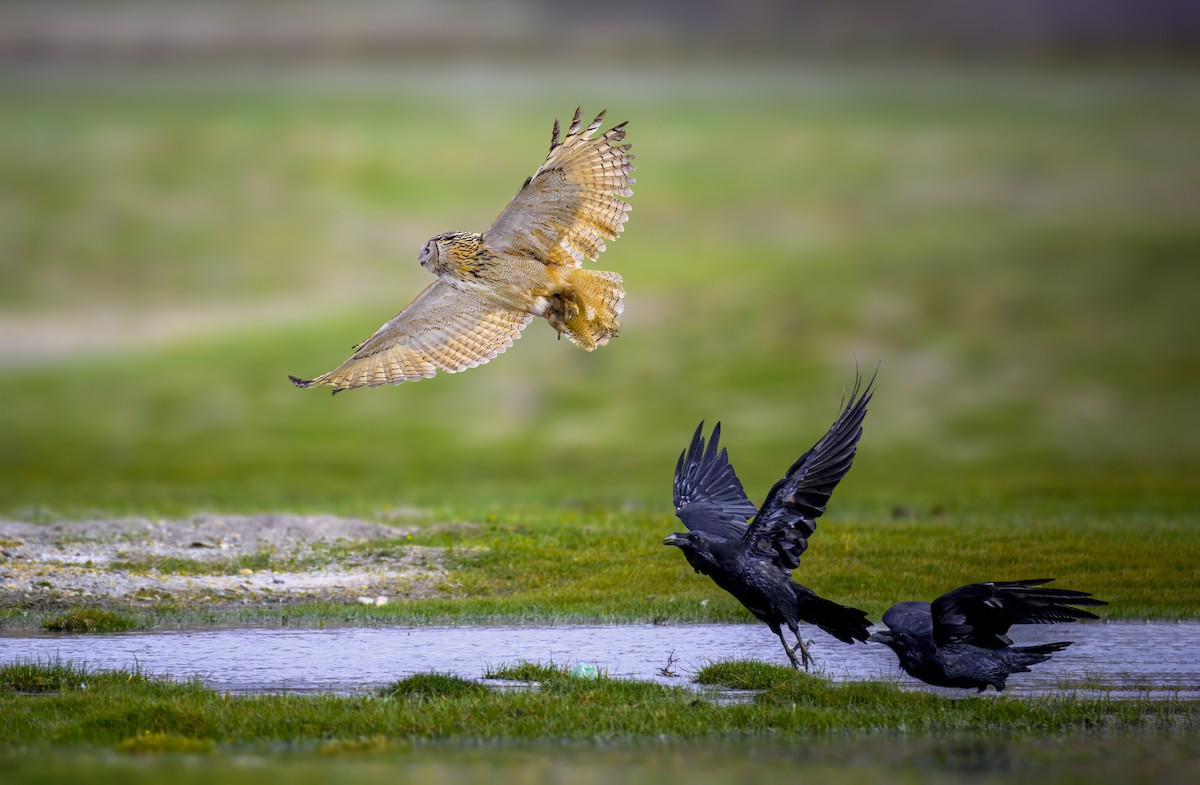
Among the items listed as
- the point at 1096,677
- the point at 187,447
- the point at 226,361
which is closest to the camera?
the point at 1096,677

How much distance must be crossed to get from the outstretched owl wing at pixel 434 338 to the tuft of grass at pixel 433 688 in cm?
406

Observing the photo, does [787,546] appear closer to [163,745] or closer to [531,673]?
[531,673]

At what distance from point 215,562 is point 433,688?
6786mm

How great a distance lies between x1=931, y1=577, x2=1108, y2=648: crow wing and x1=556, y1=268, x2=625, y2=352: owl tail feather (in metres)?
5.05

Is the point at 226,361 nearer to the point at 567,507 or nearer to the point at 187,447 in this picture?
the point at 187,447

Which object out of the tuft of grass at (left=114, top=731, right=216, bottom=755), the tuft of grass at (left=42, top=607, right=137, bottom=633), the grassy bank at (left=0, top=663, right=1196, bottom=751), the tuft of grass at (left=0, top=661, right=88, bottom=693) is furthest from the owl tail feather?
the tuft of grass at (left=114, top=731, right=216, bottom=755)

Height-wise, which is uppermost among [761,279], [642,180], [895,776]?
[642,180]

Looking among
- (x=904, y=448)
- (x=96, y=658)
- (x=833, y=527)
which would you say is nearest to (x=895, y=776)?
(x=96, y=658)

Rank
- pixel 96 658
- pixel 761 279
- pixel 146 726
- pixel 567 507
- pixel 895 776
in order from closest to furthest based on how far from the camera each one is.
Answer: pixel 895 776 < pixel 146 726 < pixel 96 658 < pixel 567 507 < pixel 761 279

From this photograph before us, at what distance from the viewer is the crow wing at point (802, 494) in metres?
12.6

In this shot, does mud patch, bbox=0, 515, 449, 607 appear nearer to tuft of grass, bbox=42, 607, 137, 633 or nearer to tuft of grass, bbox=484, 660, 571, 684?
tuft of grass, bbox=42, 607, 137, 633

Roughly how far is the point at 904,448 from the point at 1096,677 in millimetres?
45285

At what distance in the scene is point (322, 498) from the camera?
31.7m

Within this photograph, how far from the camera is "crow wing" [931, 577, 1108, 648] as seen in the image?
11984mm
